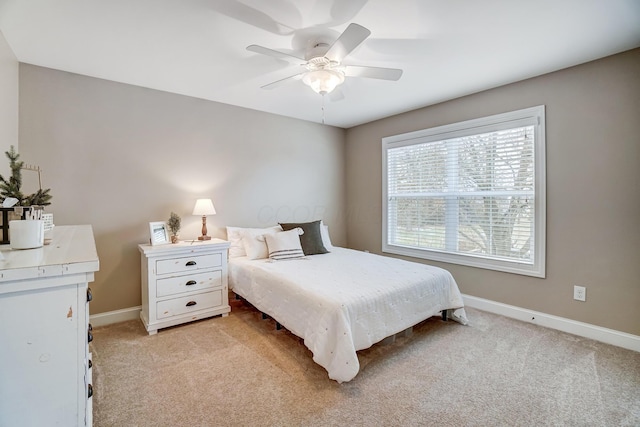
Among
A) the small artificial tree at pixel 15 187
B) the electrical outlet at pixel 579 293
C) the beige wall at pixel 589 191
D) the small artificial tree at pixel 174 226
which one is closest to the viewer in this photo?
the small artificial tree at pixel 15 187

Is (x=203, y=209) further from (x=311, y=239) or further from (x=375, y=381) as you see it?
(x=375, y=381)

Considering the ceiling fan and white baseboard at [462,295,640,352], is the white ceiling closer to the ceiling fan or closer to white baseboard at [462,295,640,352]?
the ceiling fan

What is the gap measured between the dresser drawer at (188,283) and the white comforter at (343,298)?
0.81ft

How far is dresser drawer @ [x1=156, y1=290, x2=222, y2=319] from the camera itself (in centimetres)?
271

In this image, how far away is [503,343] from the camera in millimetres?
2469

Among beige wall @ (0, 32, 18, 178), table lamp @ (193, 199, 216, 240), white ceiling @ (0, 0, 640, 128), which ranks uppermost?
white ceiling @ (0, 0, 640, 128)

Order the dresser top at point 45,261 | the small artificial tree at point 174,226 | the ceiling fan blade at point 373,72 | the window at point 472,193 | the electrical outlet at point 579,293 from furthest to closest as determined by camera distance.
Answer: the small artificial tree at point 174,226 → the window at point 472,193 → the electrical outlet at point 579,293 → the ceiling fan blade at point 373,72 → the dresser top at point 45,261

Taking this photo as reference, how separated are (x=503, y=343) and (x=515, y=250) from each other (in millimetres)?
1008

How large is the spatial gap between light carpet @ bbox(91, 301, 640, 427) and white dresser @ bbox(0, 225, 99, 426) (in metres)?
0.81

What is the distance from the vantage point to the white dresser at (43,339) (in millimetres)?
896

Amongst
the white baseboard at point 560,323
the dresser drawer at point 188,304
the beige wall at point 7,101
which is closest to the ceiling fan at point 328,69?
the beige wall at point 7,101

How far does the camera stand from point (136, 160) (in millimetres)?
2998

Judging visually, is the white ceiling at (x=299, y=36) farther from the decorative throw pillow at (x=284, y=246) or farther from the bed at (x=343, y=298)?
the bed at (x=343, y=298)

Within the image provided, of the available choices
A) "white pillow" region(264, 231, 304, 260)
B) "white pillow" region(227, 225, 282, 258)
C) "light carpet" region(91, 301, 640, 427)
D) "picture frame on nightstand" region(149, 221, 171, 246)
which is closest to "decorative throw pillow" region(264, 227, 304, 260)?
"white pillow" region(264, 231, 304, 260)
